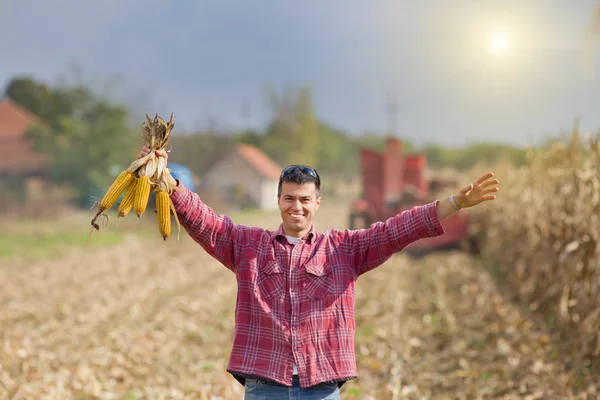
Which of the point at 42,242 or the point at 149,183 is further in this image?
the point at 42,242

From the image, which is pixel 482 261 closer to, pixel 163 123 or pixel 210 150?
pixel 163 123

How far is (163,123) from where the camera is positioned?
338cm

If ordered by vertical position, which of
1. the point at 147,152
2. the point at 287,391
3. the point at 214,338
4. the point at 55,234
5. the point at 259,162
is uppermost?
the point at 259,162

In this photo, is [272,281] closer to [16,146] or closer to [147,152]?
[147,152]

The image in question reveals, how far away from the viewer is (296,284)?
3.33 meters

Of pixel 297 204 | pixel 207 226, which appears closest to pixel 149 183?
pixel 207 226

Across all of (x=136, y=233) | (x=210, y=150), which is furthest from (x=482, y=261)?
(x=210, y=150)

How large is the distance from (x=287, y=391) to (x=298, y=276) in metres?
0.54

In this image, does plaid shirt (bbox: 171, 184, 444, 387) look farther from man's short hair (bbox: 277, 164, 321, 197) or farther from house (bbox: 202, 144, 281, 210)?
house (bbox: 202, 144, 281, 210)

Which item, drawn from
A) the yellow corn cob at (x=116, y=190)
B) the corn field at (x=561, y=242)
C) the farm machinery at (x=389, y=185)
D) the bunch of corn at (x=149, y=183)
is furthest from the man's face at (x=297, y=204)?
the farm machinery at (x=389, y=185)

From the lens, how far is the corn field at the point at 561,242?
6.50 meters

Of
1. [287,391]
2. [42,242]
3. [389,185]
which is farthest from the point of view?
[42,242]

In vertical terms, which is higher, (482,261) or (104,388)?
(482,261)

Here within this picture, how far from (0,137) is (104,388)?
3056cm
